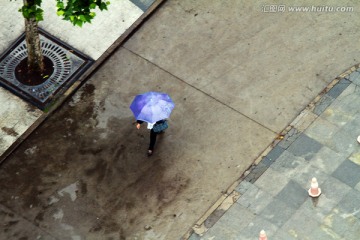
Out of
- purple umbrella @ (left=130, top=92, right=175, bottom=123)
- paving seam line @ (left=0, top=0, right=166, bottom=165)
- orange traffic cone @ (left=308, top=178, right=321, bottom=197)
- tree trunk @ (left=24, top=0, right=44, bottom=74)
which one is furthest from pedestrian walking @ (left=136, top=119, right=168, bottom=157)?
orange traffic cone @ (left=308, top=178, right=321, bottom=197)

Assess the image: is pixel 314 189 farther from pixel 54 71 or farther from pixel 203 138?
pixel 54 71

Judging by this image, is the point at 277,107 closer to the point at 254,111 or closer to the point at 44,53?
the point at 254,111

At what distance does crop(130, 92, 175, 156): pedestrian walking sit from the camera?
16.4m

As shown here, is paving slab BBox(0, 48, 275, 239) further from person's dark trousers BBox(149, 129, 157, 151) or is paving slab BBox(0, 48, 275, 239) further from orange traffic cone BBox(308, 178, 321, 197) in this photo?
orange traffic cone BBox(308, 178, 321, 197)

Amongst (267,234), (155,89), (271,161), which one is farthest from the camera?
(155,89)

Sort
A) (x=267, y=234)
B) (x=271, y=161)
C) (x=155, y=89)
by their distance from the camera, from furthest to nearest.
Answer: (x=155, y=89)
(x=271, y=161)
(x=267, y=234)

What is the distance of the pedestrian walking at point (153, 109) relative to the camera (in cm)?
1638

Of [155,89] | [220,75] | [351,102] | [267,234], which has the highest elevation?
[351,102]

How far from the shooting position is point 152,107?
53.9 feet

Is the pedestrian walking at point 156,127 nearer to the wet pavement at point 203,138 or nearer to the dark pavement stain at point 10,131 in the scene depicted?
the wet pavement at point 203,138

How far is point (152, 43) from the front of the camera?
19359 millimetres

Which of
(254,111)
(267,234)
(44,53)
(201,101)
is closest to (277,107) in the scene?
(254,111)

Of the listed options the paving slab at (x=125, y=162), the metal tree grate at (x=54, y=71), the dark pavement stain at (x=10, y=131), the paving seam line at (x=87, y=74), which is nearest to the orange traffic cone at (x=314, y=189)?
the paving slab at (x=125, y=162)

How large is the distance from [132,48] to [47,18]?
2187mm
